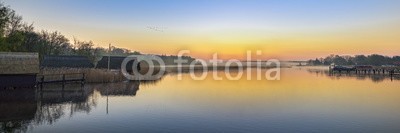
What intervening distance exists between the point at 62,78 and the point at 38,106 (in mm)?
18851

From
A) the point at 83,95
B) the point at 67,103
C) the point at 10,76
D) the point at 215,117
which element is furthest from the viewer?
the point at 10,76

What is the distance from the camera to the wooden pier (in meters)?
40.4

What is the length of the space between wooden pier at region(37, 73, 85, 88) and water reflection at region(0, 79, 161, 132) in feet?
9.59

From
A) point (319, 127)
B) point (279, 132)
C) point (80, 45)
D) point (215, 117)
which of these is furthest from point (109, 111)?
point (80, 45)

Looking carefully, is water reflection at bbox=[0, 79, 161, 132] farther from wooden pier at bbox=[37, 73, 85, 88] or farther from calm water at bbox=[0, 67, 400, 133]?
wooden pier at bbox=[37, 73, 85, 88]

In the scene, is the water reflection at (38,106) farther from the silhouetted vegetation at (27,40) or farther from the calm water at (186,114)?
the silhouetted vegetation at (27,40)

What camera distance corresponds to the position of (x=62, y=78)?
4450 centimetres

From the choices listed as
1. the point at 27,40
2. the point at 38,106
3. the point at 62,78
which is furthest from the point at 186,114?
the point at 27,40

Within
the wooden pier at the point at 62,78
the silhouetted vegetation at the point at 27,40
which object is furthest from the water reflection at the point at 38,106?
the silhouetted vegetation at the point at 27,40

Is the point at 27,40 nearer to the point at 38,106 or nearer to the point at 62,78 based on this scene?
the point at 62,78

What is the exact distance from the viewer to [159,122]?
21.2 metres

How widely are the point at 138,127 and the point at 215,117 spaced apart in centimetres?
549

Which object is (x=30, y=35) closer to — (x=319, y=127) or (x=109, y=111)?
(x=109, y=111)

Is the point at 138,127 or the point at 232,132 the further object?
the point at 138,127
